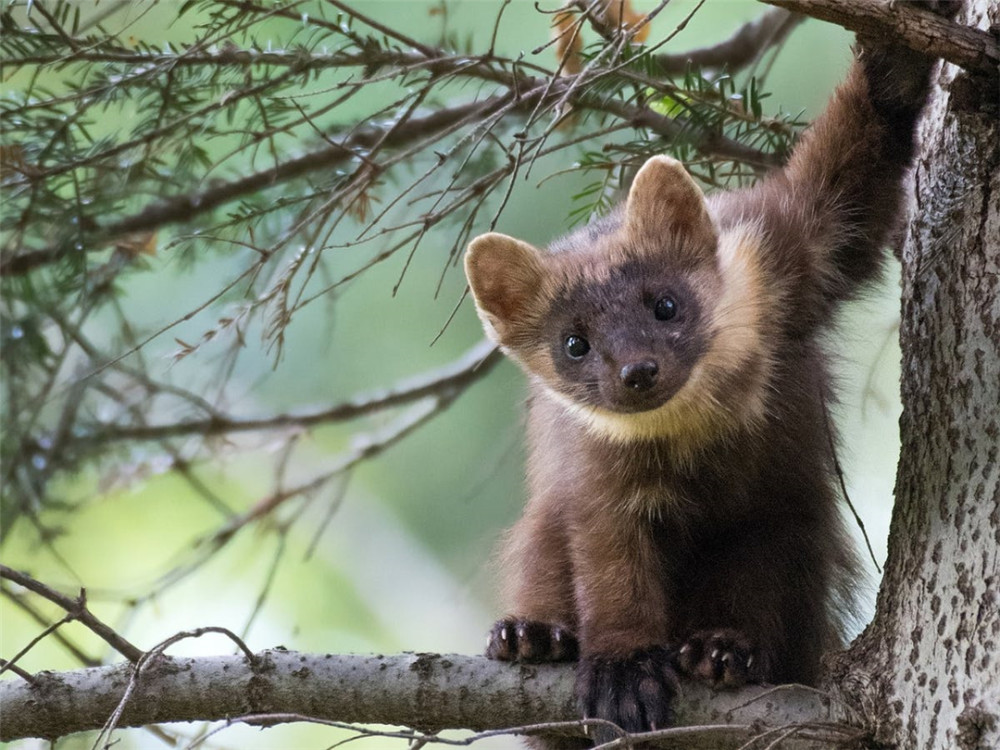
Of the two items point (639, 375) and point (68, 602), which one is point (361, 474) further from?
point (68, 602)

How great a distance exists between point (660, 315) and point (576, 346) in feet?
1.16

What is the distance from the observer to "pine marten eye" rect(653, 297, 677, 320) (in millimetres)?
4402

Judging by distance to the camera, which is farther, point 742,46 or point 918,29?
point 742,46

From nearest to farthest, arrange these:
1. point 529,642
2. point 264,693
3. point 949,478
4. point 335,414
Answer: point 949,478
point 264,693
point 529,642
point 335,414

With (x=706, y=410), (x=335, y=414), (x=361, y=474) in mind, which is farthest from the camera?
(x=361, y=474)

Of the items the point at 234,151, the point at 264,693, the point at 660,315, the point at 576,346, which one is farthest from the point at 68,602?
the point at 660,315

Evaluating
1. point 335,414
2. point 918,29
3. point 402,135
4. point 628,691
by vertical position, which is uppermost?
point 402,135

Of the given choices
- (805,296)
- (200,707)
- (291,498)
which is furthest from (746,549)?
(291,498)

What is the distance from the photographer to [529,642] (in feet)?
13.6

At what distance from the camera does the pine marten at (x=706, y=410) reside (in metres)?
4.14

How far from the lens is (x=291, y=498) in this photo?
6375 millimetres

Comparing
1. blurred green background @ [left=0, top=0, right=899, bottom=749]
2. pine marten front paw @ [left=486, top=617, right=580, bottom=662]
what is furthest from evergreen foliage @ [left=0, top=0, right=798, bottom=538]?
pine marten front paw @ [left=486, top=617, right=580, bottom=662]

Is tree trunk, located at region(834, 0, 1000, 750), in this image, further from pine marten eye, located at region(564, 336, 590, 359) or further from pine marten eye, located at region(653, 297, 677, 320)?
A: pine marten eye, located at region(564, 336, 590, 359)

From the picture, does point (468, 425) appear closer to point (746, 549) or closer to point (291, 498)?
point (291, 498)
